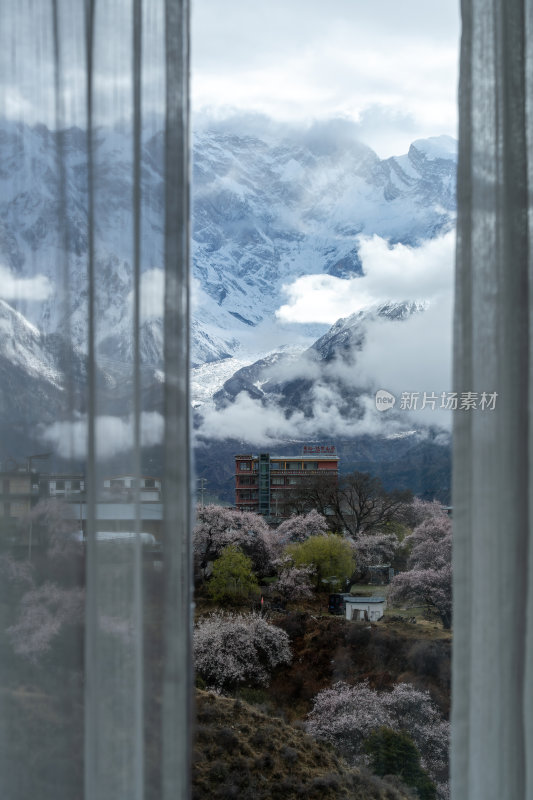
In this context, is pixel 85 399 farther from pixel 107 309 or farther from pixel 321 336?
pixel 321 336

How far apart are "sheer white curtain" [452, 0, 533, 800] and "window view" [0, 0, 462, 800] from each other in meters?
0.07

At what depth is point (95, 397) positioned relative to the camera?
897 mm

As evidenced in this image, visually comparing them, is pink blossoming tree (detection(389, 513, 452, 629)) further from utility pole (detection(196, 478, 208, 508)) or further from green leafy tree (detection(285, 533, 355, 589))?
utility pole (detection(196, 478, 208, 508))

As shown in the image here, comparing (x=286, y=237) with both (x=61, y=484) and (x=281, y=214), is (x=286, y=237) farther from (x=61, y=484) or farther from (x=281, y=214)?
(x=61, y=484)

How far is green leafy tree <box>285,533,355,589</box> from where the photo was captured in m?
1.26

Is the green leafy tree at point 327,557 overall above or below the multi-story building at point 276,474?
below

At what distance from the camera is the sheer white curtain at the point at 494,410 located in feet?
2.77

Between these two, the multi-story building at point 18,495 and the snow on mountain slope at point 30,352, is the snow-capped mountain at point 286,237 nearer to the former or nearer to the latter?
the snow on mountain slope at point 30,352

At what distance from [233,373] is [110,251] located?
19.0 inches

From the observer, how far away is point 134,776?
2.84ft

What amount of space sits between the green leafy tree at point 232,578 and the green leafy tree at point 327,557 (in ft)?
0.36

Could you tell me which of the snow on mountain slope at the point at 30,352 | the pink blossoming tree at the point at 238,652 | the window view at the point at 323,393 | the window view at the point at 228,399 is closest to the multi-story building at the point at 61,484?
the window view at the point at 228,399

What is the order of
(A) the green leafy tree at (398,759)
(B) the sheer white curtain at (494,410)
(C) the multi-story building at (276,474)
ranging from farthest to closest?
(C) the multi-story building at (276,474) → (A) the green leafy tree at (398,759) → (B) the sheer white curtain at (494,410)

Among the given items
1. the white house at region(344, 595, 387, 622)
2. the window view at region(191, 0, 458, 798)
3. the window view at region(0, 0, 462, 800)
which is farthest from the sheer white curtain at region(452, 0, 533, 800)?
the white house at region(344, 595, 387, 622)
